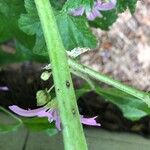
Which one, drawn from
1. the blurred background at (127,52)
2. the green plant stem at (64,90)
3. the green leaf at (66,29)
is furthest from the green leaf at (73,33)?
the blurred background at (127,52)

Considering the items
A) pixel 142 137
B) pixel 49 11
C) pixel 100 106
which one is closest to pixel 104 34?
pixel 100 106

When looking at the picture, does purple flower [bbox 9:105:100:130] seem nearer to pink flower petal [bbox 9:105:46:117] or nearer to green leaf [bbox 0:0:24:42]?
pink flower petal [bbox 9:105:46:117]

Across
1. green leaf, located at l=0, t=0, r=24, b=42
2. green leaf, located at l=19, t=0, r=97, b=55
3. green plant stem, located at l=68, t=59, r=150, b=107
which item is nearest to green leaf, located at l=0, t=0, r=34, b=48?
green leaf, located at l=0, t=0, r=24, b=42

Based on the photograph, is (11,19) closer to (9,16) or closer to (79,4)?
(9,16)

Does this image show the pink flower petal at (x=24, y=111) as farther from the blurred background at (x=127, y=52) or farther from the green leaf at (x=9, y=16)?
the blurred background at (x=127, y=52)

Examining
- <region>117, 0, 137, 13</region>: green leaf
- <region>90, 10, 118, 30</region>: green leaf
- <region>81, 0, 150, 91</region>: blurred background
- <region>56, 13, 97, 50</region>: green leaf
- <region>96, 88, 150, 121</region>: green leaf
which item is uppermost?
<region>117, 0, 137, 13</region>: green leaf

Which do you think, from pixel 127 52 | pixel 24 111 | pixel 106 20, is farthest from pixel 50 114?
pixel 127 52
